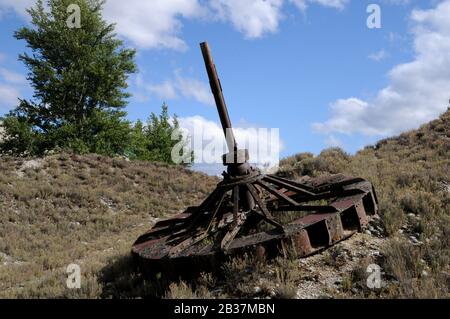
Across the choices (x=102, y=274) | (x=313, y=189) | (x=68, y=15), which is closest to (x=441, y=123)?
(x=313, y=189)

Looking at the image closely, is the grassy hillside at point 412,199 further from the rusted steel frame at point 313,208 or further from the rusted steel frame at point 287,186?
the rusted steel frame at point 287,186

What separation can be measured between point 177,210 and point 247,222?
11.3 meters

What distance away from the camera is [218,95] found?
762cm

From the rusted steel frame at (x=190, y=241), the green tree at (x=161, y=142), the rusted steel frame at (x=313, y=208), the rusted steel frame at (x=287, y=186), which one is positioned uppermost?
the green tree at (x=161, y=142)

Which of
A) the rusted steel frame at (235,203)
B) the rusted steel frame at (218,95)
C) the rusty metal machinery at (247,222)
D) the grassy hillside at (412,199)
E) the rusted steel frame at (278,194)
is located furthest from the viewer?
the rusted steel frame at (218,95)

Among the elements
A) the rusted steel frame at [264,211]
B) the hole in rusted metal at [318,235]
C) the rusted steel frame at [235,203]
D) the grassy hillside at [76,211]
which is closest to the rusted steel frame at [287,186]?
the rusted steel frame at [264,211]

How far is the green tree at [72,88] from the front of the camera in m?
27.1

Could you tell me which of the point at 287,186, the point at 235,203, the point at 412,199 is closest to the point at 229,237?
the point at 235,203

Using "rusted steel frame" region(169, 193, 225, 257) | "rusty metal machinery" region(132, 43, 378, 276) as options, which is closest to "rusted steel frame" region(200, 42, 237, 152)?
"rusty metal machinery" region(132, 43, 378, 276)

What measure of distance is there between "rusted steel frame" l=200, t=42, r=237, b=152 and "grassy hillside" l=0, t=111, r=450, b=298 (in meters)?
2.47

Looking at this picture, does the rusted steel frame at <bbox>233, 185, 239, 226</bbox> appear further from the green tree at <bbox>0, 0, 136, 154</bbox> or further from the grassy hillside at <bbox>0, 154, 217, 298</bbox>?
the green tree at <bbox>0, 0, 136, 154</bbox>

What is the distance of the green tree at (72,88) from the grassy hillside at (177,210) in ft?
17.5

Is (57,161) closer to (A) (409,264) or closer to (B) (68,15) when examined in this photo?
(B) (68,15)

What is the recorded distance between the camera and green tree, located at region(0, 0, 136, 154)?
27.1 m
